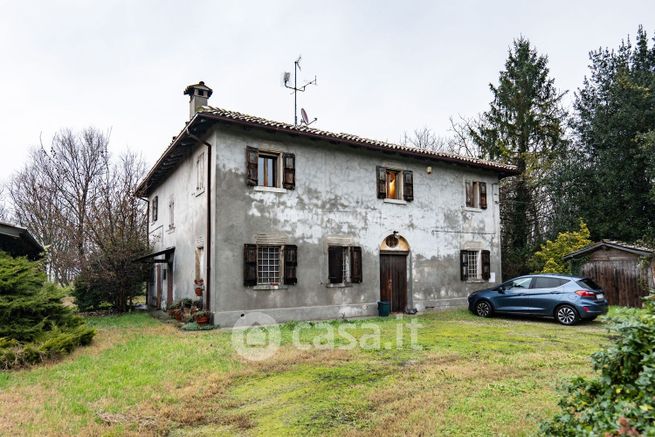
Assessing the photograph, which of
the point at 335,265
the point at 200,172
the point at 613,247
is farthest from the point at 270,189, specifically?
the point at 613,247

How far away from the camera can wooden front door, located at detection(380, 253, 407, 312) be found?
15359mm

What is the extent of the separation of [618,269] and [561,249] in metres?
2.88

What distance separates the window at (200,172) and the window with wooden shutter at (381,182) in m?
6.09

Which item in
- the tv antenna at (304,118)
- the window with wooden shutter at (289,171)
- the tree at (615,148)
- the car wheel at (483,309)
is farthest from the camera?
the tree at (615,148)

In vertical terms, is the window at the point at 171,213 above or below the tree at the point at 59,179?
below

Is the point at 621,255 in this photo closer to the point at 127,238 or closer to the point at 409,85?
the point at 409,85

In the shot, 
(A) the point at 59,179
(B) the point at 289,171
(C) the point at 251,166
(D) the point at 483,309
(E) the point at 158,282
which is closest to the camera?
(C) the point at 251,166

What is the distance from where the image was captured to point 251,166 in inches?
500

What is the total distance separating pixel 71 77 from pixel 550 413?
23.6m

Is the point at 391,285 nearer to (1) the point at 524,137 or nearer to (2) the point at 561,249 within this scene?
(2) the point at 561,249

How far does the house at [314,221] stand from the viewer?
1237 cm

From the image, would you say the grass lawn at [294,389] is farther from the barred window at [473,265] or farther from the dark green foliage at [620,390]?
the barred window at [473,265]

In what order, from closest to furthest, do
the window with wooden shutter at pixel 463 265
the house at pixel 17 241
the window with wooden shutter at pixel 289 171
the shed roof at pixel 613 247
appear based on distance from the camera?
the house at pixel 17 241 → the window with wooden shutter at pixel 289 171 → the shed roof at pixel 613 247 → the window with wooden shutter at pixel 463 265

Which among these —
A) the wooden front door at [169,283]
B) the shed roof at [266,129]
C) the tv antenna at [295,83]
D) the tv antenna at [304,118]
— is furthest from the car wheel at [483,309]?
the wooden front door at [169,283]
